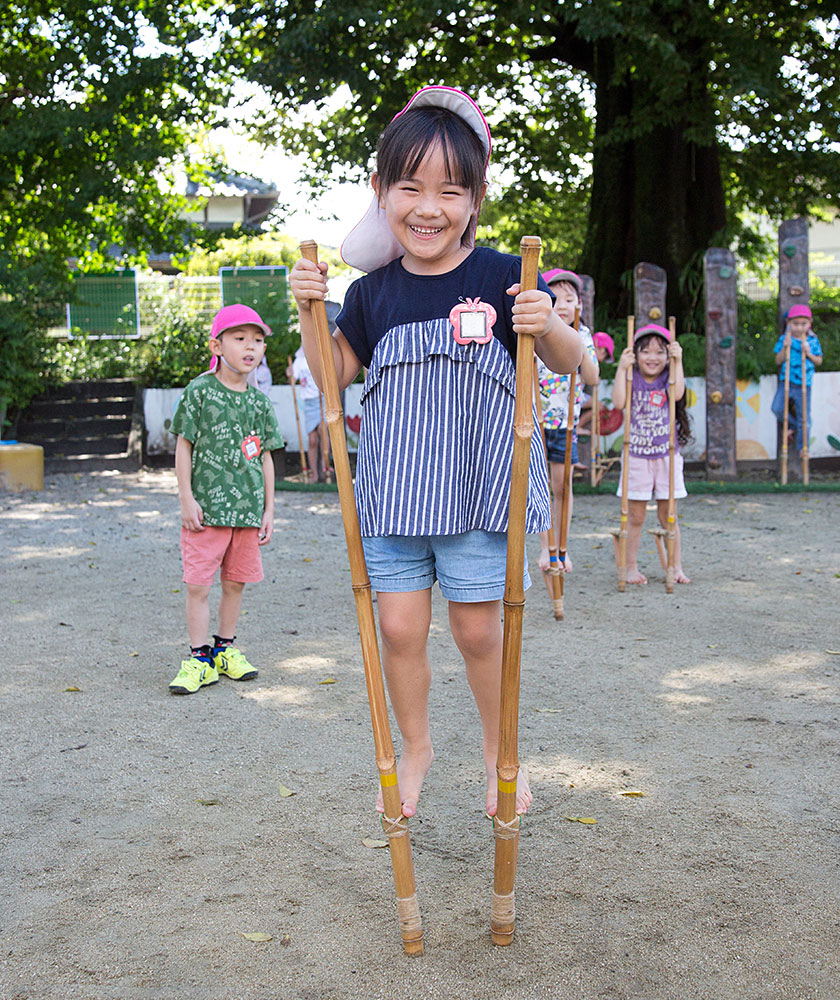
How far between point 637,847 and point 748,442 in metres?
11.2

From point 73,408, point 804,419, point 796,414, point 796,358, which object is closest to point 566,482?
point 804,419

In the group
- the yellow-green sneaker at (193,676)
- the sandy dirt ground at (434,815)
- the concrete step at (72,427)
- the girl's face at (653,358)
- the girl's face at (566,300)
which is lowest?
the sandy dirt ground at (434,815)

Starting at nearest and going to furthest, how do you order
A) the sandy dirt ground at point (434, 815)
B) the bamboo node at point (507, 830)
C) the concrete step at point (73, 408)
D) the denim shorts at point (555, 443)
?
the sandy dirt ground at point (434, 815), the bamboo node at point (507, 830), the denim shorts at point (555, 443), the concrete step at point (73, 408)

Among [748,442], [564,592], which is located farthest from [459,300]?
[748,442]

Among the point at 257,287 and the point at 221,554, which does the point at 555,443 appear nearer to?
the point at 221,554

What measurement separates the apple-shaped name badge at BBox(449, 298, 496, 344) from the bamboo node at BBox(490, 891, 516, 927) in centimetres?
138

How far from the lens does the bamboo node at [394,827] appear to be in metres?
2.71

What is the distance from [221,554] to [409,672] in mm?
2293

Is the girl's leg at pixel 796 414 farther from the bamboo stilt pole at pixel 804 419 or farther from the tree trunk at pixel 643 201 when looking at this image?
the tree trunk at pixel 643 201

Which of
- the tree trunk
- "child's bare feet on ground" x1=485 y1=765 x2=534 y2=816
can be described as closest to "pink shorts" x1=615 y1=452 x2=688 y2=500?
"child's bare feet on ground" x1=485 y1=765 x2=534 y2=816

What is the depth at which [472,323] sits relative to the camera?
9.36 feet

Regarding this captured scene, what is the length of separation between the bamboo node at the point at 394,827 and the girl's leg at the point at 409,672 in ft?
0.62

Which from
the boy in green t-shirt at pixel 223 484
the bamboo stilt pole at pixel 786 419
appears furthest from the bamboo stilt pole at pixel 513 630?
the bamboo stilt pole at pixel 786 419

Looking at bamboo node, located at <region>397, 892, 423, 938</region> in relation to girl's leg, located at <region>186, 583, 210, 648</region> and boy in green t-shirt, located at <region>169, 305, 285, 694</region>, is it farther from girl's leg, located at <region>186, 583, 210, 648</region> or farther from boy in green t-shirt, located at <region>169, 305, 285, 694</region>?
girl's leg, located at <region>186, 583, 210, 648</region>
